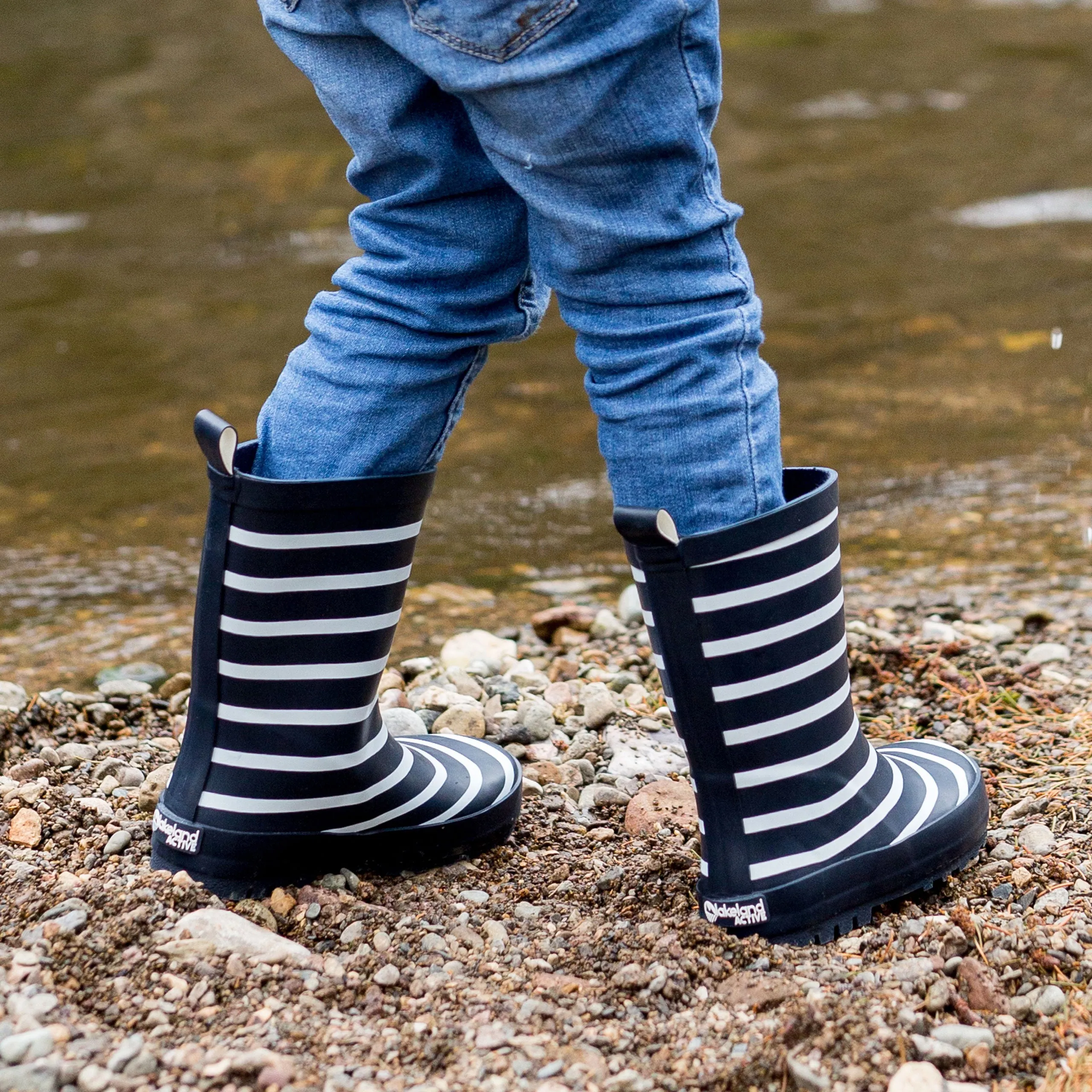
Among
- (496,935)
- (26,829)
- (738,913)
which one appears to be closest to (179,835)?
(26,829)

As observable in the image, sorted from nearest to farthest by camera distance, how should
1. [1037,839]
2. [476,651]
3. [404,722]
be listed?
1. [1037,839]
2. [404,722]
3. [476,651]

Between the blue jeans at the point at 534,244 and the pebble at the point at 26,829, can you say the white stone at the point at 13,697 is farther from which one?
the blue jeans at the point at 534,244

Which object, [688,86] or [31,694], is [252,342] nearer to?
[31,694]

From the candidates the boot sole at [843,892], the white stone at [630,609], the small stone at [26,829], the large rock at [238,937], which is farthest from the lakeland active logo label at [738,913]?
the white stone at [630,609]

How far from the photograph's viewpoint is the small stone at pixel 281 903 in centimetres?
143

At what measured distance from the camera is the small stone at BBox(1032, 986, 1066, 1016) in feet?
4.02

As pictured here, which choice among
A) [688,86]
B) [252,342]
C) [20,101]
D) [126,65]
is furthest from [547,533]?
[126,65]

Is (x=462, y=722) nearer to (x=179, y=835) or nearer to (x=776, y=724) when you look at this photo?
(x=179, y=835)

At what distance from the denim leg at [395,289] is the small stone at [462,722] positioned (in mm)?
590

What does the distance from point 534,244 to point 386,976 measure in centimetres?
71

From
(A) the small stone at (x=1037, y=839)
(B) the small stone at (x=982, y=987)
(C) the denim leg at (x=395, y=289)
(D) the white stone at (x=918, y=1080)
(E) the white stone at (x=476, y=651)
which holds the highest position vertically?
(C) the denim leg at (x=395, y=289)

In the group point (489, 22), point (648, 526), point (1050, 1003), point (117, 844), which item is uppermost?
point (489, 22)

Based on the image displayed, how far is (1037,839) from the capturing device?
1534 mm

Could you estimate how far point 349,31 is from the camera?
1262 mm
